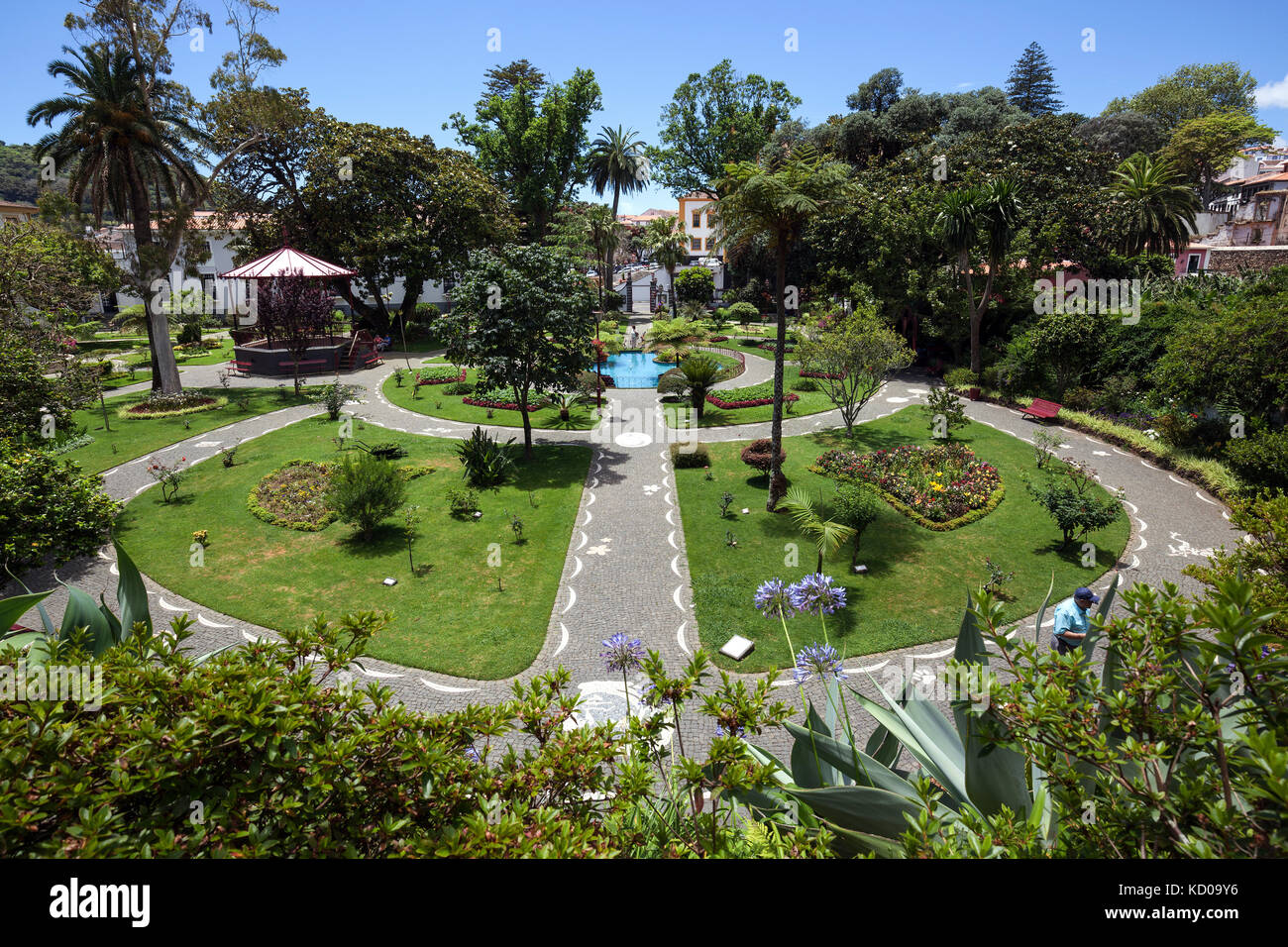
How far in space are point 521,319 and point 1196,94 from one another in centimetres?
7388

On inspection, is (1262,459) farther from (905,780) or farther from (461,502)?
(461,502)

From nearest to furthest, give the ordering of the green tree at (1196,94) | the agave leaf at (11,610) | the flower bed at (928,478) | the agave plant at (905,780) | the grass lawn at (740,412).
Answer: the agave plant at (905,780), the agave leaf at (11,610), the flower bed at (928,478), the grass lawn at (740,412), the green tree at (1196,94)

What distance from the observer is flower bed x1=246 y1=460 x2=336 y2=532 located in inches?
573

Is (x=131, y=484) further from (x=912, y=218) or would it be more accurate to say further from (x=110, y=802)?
(x=912, y=218)

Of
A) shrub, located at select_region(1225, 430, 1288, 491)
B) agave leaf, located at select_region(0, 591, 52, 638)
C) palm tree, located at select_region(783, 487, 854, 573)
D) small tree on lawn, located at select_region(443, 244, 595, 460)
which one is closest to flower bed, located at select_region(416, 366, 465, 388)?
small tree on lawn, located at select_region(443, 244, 595, 460)

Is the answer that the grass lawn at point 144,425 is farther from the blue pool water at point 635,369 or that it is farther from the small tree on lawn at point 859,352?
the small tree on lawn at point 859,352

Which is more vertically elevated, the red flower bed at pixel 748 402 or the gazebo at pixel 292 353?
the gazebo at pixel 292 353

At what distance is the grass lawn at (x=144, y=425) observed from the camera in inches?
723

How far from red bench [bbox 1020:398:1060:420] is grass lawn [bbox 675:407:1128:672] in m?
5.65

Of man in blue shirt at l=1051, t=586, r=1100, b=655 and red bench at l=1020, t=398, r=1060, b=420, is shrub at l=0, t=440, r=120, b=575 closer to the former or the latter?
man in blue shirt at l=1051, t=586, r=1100, b=655

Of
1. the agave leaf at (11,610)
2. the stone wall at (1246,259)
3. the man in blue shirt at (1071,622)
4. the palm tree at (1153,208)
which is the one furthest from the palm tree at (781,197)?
the stone wall at (1246,259)

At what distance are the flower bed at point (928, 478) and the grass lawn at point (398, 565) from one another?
309 inches
